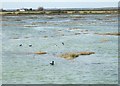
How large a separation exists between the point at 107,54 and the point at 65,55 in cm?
373

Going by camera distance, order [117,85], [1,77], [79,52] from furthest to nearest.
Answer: [79,52], [1,77], [117,85]

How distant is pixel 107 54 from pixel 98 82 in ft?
35.6

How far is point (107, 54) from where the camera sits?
3400cm

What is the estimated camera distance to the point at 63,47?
130ft

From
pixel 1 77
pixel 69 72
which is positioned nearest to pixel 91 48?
pixel 69 72

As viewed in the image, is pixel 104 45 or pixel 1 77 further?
pixel 104 45

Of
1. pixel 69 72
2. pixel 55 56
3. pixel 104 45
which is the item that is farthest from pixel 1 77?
pixel 104 45

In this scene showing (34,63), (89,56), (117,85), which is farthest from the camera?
(89,56)

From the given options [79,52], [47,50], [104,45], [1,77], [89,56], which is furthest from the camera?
[104,45]

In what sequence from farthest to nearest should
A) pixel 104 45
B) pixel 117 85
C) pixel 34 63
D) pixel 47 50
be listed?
pixel 104 45, pixel 47 50, pixel 34 63, pixel 117 85

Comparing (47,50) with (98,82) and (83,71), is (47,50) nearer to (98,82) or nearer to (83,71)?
(83,71)

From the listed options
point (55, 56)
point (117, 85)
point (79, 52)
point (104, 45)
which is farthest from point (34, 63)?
point (104, 45)

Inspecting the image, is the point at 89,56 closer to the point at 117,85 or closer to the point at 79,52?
the point at 79,52

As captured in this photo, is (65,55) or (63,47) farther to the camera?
(63,47)
